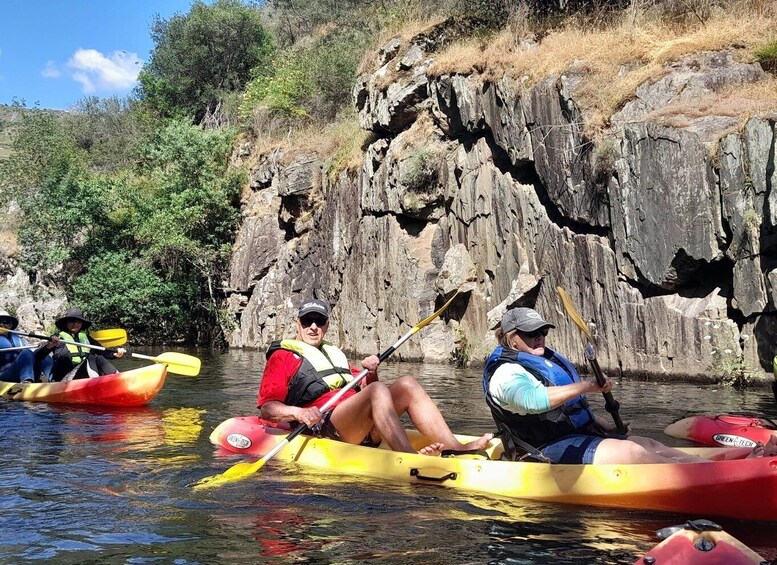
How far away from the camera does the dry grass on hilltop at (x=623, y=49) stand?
39.2ft

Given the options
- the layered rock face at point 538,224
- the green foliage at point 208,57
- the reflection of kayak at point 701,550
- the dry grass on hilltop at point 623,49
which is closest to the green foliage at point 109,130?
the green foliage at point 208,57

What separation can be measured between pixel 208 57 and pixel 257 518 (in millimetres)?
29024

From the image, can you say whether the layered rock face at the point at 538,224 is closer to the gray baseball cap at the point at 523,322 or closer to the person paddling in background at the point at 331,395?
the person paddling in background at the point at 331,395

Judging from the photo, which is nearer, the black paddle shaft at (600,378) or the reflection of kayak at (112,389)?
the black paddle shaft at (600,378)

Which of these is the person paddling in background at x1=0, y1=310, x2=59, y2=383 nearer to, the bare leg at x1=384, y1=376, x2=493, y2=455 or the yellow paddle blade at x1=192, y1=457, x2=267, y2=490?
the yellow paddle blade at x1=192, y1=457, x2=267, y2=490

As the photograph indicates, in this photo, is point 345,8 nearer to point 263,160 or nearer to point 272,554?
point 263,160

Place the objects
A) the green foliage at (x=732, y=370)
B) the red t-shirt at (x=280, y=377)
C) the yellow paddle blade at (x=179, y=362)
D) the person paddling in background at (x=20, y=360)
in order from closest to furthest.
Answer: the red t-shirt at (x=280, y=377), the green foliage at (x=732, y=370), the yellow paddle blade at (x=179, y=362), the person paddling in background at (x=20, y=360)

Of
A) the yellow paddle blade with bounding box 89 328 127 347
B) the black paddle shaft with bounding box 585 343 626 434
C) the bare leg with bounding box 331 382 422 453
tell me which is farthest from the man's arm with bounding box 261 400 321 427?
the yellow paddle blade with bounding box 89 328 127 347

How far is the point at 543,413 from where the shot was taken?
4.39m

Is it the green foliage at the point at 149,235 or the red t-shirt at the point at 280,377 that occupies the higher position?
the green foliage at the point at 149,235

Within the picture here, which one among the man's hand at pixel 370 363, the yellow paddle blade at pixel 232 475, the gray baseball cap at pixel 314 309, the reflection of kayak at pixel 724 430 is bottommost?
the yellow paddle blade at pixel 232 475

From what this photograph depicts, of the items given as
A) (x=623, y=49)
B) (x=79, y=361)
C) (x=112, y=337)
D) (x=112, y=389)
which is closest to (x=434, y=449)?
(x=112, y=389)

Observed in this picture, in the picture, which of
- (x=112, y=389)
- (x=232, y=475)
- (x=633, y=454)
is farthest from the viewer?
(x=112, y=389)

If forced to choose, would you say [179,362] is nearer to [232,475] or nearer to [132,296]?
[232,475]
